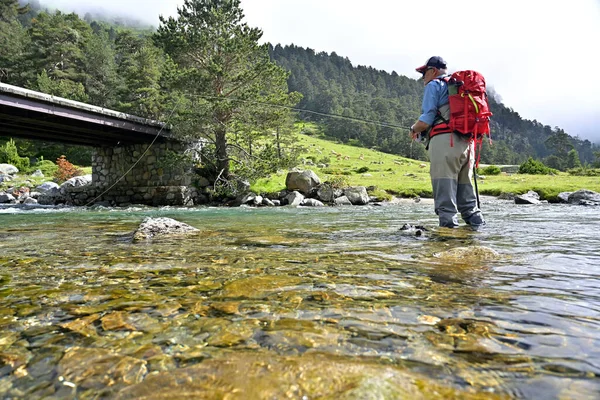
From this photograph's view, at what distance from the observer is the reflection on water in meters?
1.28

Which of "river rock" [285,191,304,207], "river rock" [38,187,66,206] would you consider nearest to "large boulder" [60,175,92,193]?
"river rock" [38,187,66,206]

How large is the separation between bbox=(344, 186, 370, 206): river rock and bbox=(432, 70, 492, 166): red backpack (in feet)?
47.8

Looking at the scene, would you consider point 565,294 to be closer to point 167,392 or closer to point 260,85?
point 167,392

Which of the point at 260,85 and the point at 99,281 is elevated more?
the point at 260,85

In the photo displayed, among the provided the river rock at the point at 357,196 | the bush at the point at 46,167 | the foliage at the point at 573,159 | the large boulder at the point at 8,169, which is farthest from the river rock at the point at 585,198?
the foliage at the point at 573,159

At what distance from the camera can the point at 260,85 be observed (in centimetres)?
2122

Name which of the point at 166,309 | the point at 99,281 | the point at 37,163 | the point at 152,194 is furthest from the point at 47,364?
the point at 37,163

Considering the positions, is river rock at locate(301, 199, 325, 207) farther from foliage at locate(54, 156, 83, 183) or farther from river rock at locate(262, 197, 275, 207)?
foliage at locate(54, 156, 83, 183)

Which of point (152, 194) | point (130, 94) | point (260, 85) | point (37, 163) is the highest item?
point (130, 94)

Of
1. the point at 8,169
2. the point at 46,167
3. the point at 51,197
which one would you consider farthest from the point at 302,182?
the point at 46,167

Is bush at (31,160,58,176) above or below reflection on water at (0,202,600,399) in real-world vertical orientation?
above

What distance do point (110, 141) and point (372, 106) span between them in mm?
107639

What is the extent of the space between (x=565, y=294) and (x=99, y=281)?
3464mm

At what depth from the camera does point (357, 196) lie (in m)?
20.5
